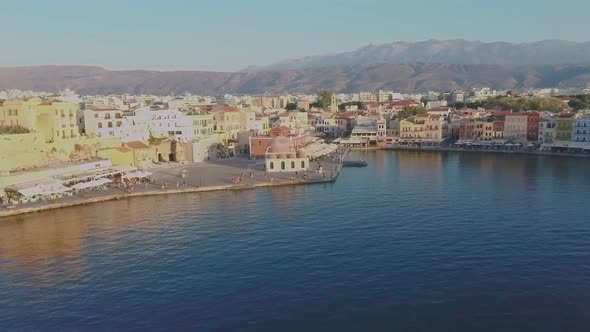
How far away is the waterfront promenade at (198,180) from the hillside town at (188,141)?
193 mm

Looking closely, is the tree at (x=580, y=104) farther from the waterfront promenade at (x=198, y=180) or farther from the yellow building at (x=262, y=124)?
the waterfront promenade at (x=198, y=180)

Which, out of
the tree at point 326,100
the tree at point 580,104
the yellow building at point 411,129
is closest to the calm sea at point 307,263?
the yellow building at point 411,129

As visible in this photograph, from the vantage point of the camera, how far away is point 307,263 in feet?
75.4

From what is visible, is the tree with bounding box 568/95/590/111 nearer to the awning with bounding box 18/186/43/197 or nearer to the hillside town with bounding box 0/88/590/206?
the hillside town with bounding box 0/88/590/206

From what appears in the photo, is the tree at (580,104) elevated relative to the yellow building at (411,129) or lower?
elevated

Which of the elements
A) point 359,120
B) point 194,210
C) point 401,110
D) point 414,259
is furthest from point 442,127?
point 414,259

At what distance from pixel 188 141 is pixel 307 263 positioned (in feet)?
119

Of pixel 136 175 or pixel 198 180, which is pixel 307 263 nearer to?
pixel 198 180

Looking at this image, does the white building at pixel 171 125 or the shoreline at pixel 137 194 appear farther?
the white building at pixel 171 125

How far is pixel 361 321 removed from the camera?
57.1 ft

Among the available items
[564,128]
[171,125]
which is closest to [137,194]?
[171,125]

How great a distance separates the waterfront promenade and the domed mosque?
1.04 meters

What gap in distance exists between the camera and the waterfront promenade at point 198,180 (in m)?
36.2

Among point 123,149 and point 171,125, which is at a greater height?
point 171,125
